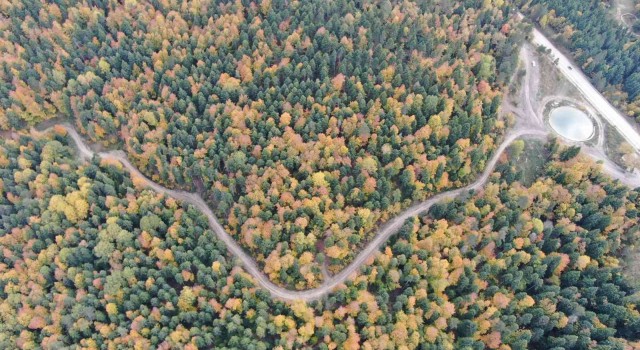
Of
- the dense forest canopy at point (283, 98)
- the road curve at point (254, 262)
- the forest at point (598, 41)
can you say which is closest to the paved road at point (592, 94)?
the forest at point (598, 41)

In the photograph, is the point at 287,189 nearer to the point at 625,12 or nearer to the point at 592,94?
the point at 592,94

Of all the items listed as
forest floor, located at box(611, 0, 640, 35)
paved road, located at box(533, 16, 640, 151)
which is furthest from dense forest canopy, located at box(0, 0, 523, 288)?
forest floor, located at box(611, 0, 640, 35)

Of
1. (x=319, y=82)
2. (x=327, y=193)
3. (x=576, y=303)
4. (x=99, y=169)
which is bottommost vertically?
(x=576, y=303)

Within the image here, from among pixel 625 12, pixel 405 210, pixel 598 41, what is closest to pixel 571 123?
pixel 598 41

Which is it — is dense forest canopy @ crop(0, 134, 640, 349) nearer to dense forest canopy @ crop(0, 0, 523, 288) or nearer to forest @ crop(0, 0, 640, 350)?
forest @ crop(0, 0, 640, 350)

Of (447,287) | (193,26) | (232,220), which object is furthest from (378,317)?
(193,26)

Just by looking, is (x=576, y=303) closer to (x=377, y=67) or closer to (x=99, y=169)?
(x=377, y=67)

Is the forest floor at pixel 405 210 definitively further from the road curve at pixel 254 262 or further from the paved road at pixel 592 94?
the paved road at pixel 592 94
